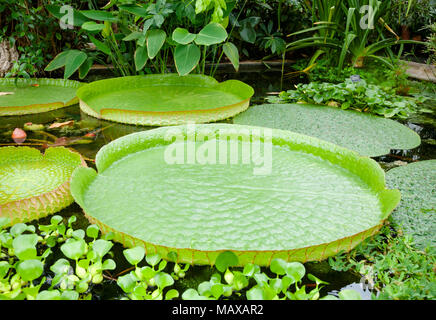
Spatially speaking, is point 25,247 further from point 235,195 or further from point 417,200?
point 417,200

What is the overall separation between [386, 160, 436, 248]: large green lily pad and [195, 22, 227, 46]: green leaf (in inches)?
55.2

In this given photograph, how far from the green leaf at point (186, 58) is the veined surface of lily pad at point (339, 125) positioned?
470 mm

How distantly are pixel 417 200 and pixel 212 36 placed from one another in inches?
66.3

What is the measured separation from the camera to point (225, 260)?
94cm

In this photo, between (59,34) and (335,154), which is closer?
(335,154)

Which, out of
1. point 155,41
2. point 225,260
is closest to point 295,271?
point 225,260

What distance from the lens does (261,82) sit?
3682 millimetres

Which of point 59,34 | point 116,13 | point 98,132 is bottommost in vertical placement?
point 98,132

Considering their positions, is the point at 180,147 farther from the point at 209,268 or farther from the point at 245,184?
the point at 209,268

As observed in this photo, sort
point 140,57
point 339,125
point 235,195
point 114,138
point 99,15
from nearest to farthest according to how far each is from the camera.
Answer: point 235,195
point 114,138
point 339,125
point 99,15
point 140,57

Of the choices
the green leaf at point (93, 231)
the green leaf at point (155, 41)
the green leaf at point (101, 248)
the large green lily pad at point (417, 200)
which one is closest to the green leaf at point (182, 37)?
the green leaf at point (155, 41)
